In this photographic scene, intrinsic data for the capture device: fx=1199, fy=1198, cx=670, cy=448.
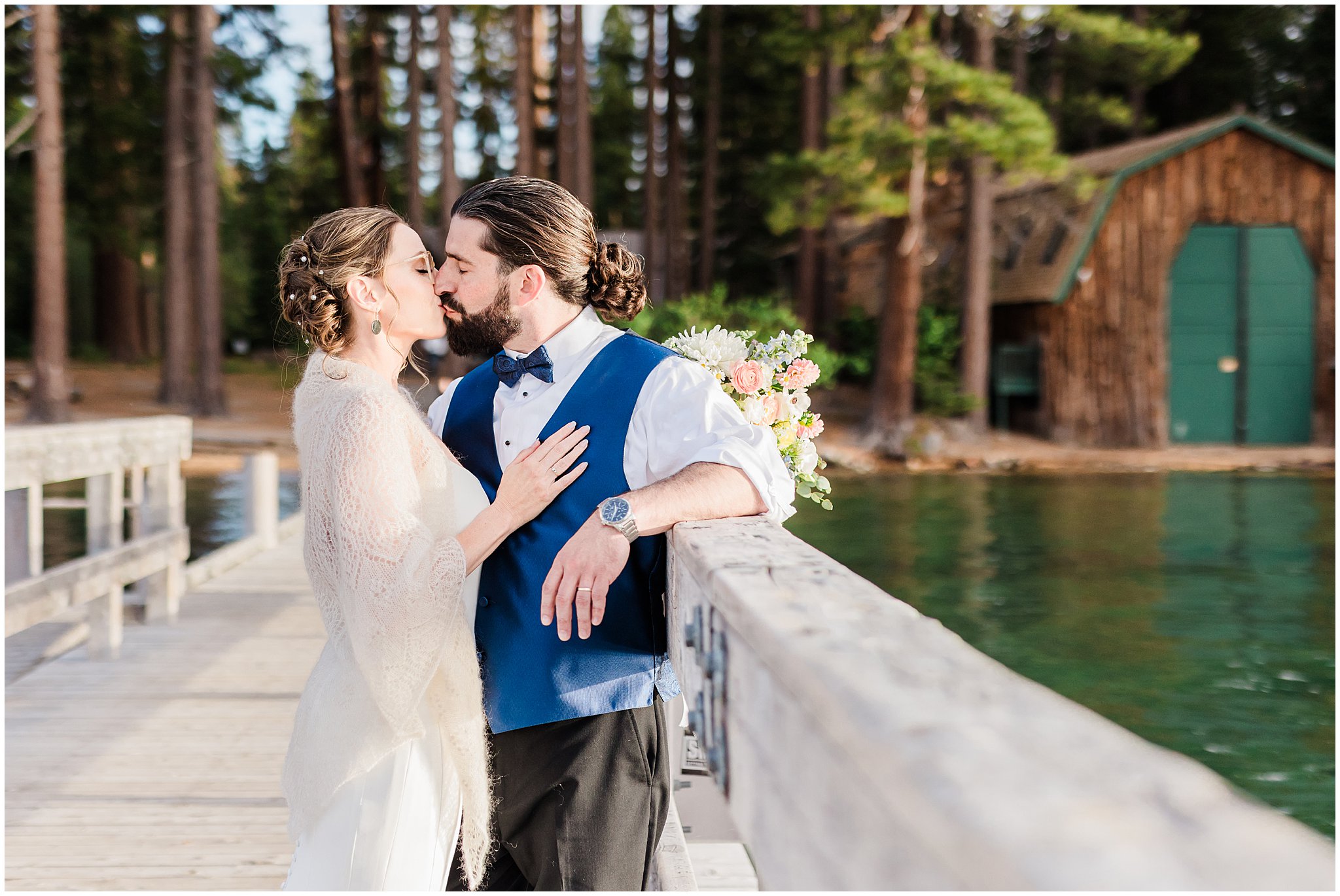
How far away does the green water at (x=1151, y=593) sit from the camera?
784cm

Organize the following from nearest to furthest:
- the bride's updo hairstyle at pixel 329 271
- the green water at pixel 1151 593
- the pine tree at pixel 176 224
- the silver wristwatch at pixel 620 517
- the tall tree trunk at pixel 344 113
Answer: the silver wristwatch at pixel 620 517 → the bride's updo hairstyle at pixel 329 271 → the green water at pixel 1151 593 → the pine tree at pixel 176 224 → the tall tree trunk at pixel 344 113

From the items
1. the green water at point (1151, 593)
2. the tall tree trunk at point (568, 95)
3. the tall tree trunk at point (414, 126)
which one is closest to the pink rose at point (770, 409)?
the green water at point (1151, 593)

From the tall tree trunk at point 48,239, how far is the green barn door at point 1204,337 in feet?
66.6

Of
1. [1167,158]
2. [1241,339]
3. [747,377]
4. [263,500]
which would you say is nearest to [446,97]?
[1167,158]

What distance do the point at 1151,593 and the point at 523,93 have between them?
17961mm

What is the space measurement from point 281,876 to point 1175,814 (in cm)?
368

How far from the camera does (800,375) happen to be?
3.47 m

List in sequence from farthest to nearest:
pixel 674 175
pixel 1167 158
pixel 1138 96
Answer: pixel 1138 96 < pixel 674 175 < pixel 1167 158

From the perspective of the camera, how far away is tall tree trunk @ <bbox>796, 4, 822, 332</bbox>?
26562mm

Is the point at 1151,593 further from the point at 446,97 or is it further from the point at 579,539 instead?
the point at 446,97

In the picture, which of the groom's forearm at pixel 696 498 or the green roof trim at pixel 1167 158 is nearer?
the groom's forearm at pixel 696 498

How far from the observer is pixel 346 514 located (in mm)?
2197

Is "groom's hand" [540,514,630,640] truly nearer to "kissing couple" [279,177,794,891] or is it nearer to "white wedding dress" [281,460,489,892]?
"kissing couple" [279,177,794,891]

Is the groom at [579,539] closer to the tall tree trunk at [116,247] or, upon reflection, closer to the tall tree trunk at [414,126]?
the tall tree trunk at [414,126]
